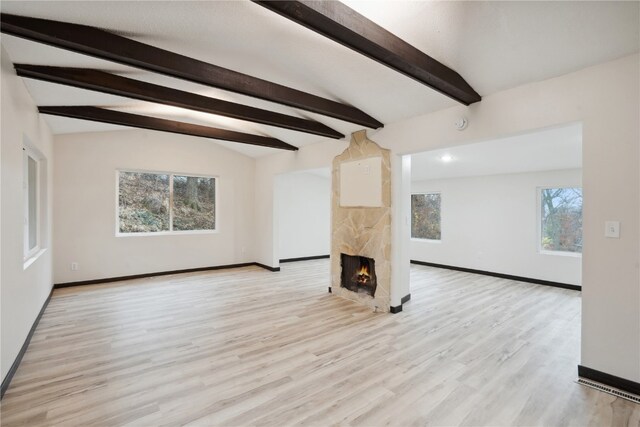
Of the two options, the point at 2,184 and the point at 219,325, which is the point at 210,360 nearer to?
the point at 219,325

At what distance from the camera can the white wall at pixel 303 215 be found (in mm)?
7961

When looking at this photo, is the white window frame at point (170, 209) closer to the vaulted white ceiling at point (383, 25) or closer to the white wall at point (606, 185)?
the vaulted white ceiling at point (383, 25)

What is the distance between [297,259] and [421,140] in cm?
522

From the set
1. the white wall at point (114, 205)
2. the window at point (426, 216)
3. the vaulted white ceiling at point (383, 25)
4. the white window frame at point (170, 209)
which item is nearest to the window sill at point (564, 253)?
the window at point (426, 216)

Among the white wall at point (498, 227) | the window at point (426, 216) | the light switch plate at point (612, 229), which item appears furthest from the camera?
the window at point (426, 216)

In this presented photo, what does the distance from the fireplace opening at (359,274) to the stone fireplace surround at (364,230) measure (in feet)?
0.22

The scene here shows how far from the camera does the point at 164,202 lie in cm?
630

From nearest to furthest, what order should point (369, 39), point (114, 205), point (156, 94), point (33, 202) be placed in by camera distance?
1. point (369, 39)
2. point (156, 94)
3. point (33, 202)
4. point (114, 205)

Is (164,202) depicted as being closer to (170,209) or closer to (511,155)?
(170,209)

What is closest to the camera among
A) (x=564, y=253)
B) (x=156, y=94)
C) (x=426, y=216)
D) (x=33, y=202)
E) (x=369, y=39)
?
(x=369, y=39)

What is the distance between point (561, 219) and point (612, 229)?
12.2 ft

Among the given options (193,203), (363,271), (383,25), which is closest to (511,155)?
(363,271)

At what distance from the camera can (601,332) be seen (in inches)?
94.4

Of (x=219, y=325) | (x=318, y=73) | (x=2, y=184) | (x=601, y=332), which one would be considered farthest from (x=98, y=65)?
(x=601, y=332)
